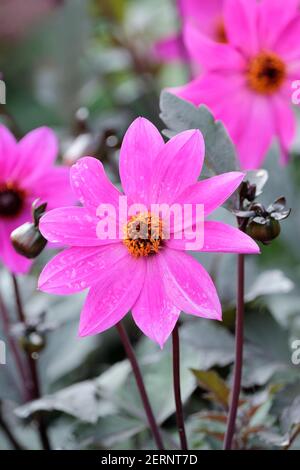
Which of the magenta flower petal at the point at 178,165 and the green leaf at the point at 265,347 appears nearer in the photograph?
the magenta flower petal at the point at 178,165

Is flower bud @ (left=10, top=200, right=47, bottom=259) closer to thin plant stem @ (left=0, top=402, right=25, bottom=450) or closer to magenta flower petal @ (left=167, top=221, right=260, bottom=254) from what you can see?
magenta flower petal @ (left=167, top=221, right=260, bottom=254)

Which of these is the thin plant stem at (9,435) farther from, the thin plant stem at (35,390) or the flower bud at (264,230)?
the flower bud at (264,230)

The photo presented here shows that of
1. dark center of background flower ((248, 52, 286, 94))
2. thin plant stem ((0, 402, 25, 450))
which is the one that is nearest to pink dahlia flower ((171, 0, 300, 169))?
dark center of background flower ((248, 52, 286, 94))

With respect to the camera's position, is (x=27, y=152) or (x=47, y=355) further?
(x=47, y=355)

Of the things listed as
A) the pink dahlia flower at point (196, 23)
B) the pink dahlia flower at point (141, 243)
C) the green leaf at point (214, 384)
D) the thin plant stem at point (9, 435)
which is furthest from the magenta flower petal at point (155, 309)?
the pink dahlia flower at point (196, 23)

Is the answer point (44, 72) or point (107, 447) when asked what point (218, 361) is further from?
point (44, 72)

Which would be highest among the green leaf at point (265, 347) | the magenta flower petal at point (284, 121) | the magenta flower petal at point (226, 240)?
the magenta flower petal at point (226, 240)

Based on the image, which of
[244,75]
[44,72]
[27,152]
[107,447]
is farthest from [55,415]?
[44,72]
